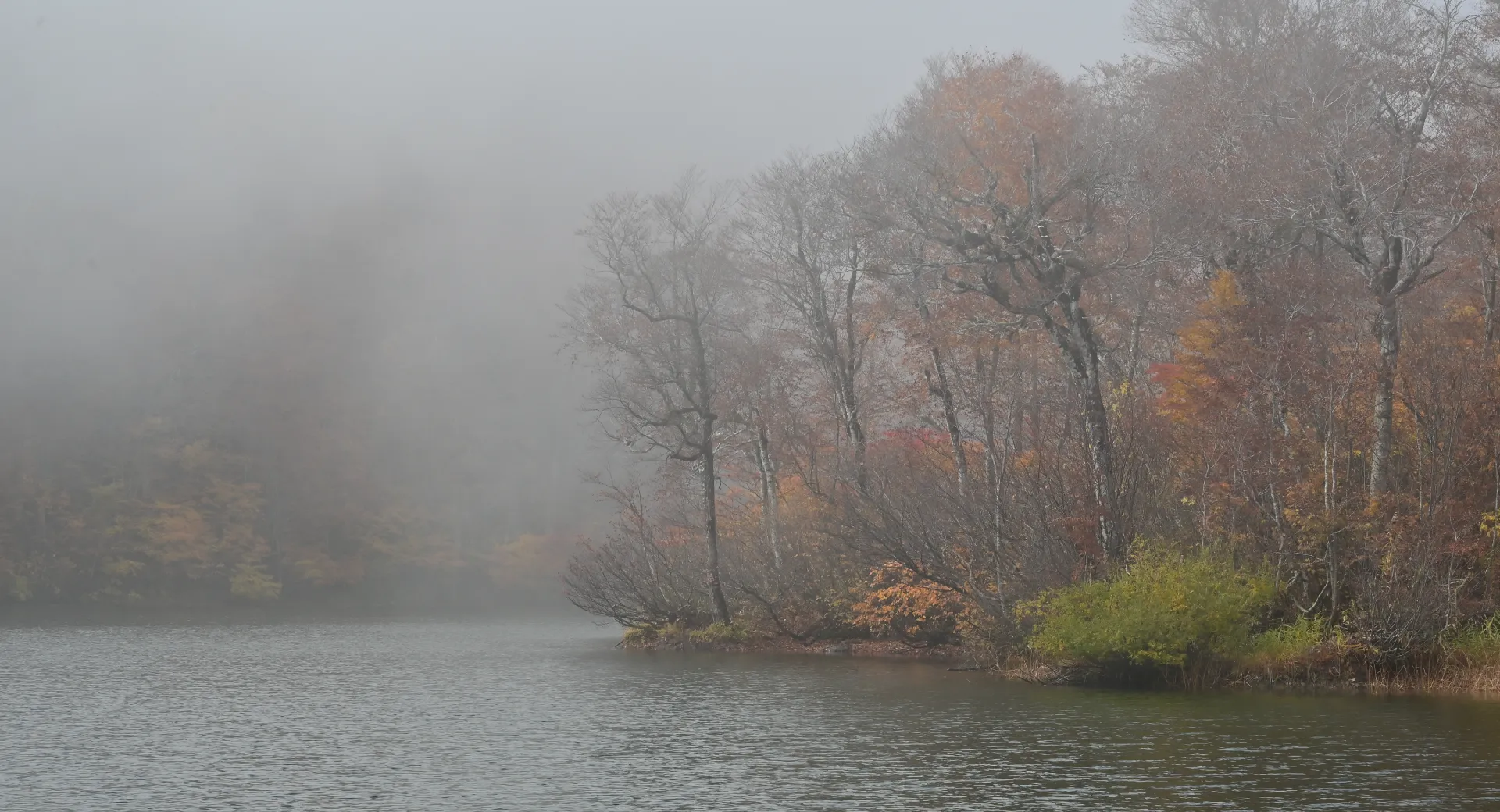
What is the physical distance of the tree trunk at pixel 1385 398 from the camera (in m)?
24.0

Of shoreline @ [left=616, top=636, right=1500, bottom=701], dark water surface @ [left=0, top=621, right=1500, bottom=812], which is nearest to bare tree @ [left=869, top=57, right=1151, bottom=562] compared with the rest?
shoreline @ [left=616, top=636, right=1500, bottom=701]

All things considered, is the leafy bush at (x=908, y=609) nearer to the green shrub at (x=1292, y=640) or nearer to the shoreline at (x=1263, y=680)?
the shoreline at (x=1263, y=680)

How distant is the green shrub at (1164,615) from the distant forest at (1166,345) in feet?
0.19

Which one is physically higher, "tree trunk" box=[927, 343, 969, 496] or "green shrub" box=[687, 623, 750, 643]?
"tree trunk" box=[927, 343, 969, 496]

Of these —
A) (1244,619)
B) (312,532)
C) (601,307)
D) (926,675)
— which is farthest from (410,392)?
(1244,619)

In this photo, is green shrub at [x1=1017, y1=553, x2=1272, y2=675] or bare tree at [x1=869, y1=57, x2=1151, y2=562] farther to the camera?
bare tree at [x1=869, y1=57, x2=1151, y2=562]

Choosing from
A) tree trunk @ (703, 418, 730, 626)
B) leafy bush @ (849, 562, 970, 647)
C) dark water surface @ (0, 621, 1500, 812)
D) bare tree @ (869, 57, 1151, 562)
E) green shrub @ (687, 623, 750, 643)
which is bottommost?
dark water surface @ (0, 621, 1500, 812)

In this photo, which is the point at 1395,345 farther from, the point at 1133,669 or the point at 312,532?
the point at 312,532

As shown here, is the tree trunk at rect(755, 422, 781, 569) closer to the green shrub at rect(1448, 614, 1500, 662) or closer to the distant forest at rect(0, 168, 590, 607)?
the green shrub at rect(1448, 614, 1500, 662)

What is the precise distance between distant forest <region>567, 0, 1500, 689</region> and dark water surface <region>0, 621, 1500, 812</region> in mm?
2614

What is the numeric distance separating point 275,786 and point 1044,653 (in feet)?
52.2

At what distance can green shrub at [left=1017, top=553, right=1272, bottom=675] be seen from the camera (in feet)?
77.9

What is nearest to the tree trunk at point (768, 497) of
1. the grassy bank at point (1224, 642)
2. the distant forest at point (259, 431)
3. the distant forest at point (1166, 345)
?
the distant forest at point (1166, 345)

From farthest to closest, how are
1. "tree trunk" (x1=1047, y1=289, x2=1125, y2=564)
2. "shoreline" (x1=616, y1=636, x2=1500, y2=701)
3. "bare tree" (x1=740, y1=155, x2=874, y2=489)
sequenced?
"bare tree" (x1=740, y1=155, x2=874, y2=489) < "tree trunk" (x1=1047, y1=289, x2=1125, y2=564) < "shoreline" (x1=616, y1=636, x2=1500, y2=701)
